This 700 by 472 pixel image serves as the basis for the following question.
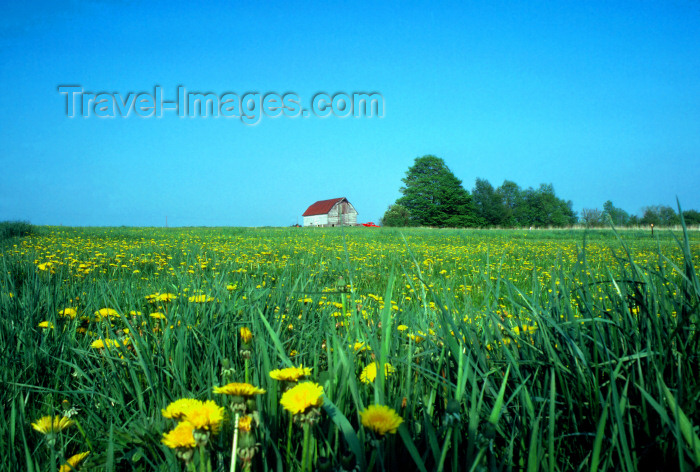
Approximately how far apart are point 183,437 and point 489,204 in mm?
84571

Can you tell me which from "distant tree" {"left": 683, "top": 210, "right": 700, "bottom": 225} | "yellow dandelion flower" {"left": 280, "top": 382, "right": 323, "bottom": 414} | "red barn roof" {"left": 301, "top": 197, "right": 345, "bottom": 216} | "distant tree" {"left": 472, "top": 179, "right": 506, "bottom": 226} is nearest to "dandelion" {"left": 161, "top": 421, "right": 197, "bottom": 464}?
"yellow dandelion flower" {"left": 280, "top": 382, "right": 323, "bottom": 414}

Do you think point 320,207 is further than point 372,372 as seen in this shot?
Yes

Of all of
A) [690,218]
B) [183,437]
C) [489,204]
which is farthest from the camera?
[489,204]

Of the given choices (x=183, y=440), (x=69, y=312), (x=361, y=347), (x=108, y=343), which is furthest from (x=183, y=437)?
(x=69, y=312)

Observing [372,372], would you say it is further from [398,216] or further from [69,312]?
[398,216]

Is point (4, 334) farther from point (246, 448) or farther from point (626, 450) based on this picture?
point (626, 450)

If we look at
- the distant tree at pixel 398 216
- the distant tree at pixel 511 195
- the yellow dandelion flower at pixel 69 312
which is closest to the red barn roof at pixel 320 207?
the distant tree at pixel 398 216

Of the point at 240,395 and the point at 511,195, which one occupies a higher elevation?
the point at 511,195

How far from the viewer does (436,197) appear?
208ft

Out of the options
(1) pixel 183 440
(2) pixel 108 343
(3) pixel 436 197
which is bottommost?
(2) pixel 108 343

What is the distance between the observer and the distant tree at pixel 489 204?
7931 centimetres

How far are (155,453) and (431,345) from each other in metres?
1.01

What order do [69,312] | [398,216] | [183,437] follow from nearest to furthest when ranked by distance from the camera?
[183,437], [69,312], [398,216]

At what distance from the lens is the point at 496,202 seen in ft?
268
